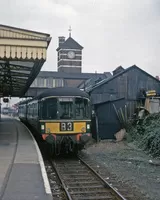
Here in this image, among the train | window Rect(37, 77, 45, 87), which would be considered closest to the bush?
the train

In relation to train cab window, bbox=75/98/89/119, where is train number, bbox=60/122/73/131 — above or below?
below

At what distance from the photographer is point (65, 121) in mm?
14914

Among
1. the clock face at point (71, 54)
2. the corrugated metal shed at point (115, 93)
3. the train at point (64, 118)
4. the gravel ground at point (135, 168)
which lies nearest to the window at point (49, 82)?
the clock face at point (71, 54)

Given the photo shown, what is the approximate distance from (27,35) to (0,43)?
1.09 meters

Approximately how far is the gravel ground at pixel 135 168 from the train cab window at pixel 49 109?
9.47ft

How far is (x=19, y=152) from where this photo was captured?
548 inches

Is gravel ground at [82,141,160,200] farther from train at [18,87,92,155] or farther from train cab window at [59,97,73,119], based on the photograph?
train cab window at [59,97,73,119]

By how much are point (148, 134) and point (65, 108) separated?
6.94m

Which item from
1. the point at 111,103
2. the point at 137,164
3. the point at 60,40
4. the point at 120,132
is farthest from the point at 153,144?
the point at 60,40

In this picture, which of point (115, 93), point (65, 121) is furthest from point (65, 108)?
point (115, 93)

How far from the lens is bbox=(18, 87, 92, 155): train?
1485 centimetres

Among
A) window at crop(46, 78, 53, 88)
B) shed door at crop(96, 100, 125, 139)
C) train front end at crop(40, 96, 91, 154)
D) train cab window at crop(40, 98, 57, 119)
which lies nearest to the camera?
train front end at crop(40, 96, 91, 154)

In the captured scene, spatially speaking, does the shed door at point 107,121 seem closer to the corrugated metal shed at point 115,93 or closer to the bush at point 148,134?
the corrugated metal shed at point 115,93

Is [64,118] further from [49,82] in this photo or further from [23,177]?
[49,82]
